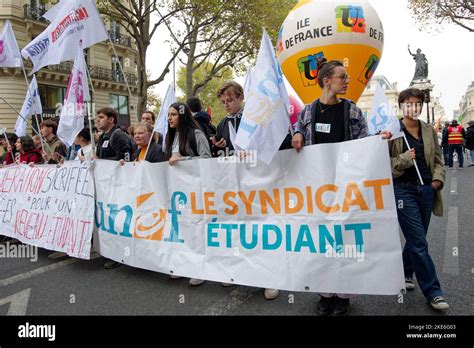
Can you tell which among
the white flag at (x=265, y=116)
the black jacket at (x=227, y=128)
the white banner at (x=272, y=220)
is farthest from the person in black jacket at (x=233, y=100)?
the white flag at (x=265, y=116)

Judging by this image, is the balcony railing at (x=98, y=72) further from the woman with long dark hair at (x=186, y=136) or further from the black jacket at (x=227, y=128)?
the black jacket at (x=227, y=128)

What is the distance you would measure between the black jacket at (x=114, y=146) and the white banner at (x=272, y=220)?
41 centimetres

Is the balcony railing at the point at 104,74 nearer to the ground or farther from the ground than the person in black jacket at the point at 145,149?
farther from the ground

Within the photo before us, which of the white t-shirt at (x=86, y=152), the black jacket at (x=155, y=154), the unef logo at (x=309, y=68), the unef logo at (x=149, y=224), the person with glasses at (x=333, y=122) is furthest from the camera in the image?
the unef logo at (x=309, y=68)

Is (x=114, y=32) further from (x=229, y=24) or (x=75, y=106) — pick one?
(x=75, y=106)

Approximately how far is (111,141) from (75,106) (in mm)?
871

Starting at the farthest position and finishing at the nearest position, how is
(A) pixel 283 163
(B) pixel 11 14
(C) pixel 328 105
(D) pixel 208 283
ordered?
(B) pixel 11 14 < (D) pixel 208 283 < (A) pixel 283 163 < (C) pixel 328 105

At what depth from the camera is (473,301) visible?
116 inches

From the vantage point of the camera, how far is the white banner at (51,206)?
14.7ft

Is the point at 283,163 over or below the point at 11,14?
below
